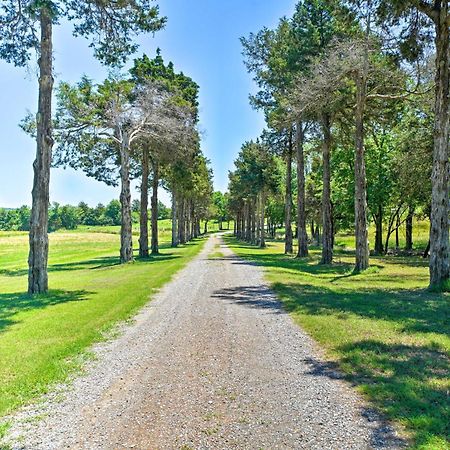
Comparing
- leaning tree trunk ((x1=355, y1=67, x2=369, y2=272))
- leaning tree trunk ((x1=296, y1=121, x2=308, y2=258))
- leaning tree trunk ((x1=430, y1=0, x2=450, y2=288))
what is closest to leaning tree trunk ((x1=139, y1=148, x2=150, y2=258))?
leaning tree trunk ((x1=296, y1=121, x2=308, y2=258))

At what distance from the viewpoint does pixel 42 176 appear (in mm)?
13367

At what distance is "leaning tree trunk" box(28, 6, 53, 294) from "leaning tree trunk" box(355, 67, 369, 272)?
1164 centimetres

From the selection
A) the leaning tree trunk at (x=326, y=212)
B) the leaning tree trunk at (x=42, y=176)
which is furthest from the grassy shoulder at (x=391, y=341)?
the leaning tree trunk at (x=326, y=212)

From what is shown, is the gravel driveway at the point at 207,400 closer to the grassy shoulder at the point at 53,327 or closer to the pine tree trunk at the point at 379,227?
the grassy shoulder at the point at 53,327

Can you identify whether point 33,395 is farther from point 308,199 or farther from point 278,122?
point 308,199

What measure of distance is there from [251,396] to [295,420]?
0.70 metres

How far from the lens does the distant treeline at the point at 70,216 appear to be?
14488cm

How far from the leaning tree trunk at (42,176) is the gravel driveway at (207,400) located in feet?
21.1

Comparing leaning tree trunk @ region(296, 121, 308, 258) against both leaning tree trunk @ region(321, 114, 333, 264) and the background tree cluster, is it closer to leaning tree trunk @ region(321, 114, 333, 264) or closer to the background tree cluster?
the background tree cluster

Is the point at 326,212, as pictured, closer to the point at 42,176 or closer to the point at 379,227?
the point at 379,227

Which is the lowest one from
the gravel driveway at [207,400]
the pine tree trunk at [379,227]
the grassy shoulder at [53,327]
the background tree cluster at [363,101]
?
the grassy shoulder at [53,327]

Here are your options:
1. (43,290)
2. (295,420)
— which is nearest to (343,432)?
(295,420)

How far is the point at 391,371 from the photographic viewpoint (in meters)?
5.52

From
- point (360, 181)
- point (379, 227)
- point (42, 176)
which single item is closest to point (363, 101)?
point (360, 181)
